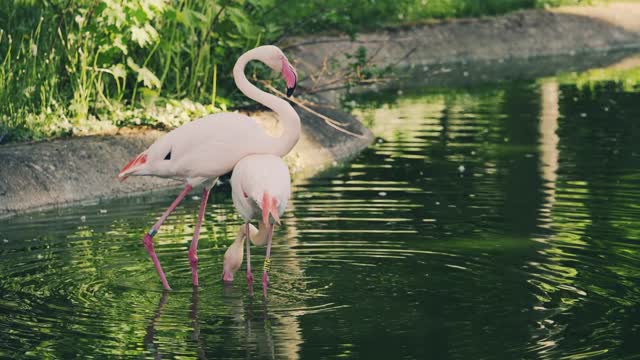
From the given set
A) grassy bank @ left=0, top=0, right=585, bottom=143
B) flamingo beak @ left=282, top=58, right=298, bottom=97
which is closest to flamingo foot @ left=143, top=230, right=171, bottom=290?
flamingo beak @ left=282, top=58, right=298, bottom=97

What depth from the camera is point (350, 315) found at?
7230 mm

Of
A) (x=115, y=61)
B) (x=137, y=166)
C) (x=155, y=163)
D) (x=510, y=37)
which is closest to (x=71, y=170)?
(x=115, y=61)

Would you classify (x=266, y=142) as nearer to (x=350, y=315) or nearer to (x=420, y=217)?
(x=350, y=315)

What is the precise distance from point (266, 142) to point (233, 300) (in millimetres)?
938

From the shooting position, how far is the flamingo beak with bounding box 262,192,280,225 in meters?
7.43

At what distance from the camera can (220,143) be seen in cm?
809

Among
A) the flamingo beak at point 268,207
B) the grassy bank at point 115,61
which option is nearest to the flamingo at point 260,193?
the flamingo beak at point 268,207

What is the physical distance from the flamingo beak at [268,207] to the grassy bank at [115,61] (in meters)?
4.78

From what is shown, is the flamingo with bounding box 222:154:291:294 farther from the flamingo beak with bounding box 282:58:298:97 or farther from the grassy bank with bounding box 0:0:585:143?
the grassy bank with bounding box 0:0:585:143

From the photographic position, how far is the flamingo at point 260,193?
750cm

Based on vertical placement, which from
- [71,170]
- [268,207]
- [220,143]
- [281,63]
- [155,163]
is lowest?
[71,170]

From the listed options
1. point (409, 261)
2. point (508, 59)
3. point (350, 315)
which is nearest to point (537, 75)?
point (508, 59)

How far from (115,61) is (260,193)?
20.4ft

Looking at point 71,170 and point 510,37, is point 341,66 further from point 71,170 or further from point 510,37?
point 71,170
